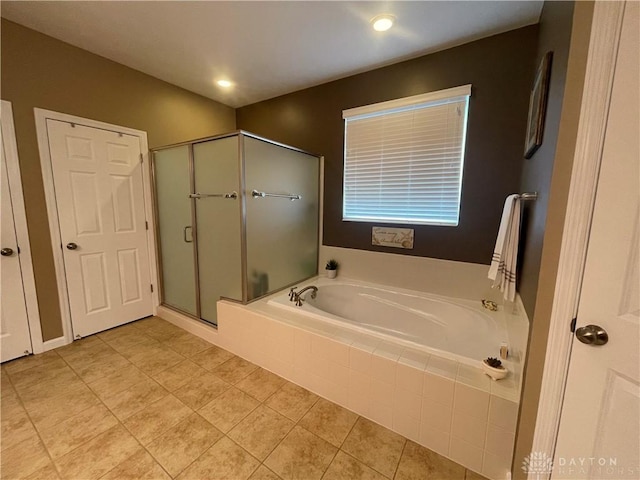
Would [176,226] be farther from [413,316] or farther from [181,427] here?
[413,316]

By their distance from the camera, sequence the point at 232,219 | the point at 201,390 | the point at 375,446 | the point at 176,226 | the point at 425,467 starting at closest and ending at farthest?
the point at 425,467 → the point at 375,446 → the point at 201,390 → the point at 232,219 → the point at 176,226

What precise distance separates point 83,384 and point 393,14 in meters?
3.32

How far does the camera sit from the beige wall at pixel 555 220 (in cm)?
84

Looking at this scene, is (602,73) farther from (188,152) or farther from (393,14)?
(188,152)

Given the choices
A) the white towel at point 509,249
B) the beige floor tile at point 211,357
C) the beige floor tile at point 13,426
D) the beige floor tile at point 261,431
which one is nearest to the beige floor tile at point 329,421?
the beige floor tile at point 261,431

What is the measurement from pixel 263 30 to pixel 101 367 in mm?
2852

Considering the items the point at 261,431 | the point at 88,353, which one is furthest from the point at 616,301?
the point at 88,353

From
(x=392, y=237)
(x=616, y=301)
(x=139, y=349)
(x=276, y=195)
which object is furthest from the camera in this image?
(x=392, y=237)

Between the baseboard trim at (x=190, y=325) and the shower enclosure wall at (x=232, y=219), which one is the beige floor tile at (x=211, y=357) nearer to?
the baseboard trim at (x=190, y=325)

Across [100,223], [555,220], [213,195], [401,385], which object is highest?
[213,195]

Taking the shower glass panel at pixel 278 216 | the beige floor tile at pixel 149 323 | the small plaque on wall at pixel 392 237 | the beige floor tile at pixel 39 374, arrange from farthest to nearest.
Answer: the beige floor tile at pixel 149 323
the small plaque on wall at pixel 392 237
the shower glass panel at pixel 278 216
the beige floor tile at pixel 39 374

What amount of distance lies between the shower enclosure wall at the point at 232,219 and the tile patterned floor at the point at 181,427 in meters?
0.68

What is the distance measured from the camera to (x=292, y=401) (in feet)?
5.45

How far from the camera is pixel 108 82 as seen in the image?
7.66ft
